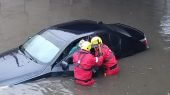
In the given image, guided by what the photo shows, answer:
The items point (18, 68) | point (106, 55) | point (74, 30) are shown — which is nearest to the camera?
point (18, 68)

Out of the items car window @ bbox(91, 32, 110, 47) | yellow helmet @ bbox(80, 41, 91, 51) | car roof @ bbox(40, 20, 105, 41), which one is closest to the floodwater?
car window @ bbox(91, 32, 110, 47)

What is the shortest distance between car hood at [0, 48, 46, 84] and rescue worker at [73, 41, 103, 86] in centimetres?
85

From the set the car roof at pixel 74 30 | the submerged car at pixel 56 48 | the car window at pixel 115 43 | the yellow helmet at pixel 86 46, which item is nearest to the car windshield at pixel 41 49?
the submerged car at pixel 56 48

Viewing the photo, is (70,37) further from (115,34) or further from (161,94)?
(161,94)

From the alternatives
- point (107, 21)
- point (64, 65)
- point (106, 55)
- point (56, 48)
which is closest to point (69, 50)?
point (56, 48)

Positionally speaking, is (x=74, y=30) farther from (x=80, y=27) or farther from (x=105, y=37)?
(x=105, y=37)

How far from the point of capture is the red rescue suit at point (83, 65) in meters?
9.94

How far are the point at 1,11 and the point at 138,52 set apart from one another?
8.74 metres

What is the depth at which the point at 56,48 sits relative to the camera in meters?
10.5

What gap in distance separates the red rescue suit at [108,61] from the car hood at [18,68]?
1.61 metres

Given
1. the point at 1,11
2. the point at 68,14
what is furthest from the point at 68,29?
the point at 1,11

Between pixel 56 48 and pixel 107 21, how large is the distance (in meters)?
6.40

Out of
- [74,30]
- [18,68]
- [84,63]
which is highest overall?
[74,30]

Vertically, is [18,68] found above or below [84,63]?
below
